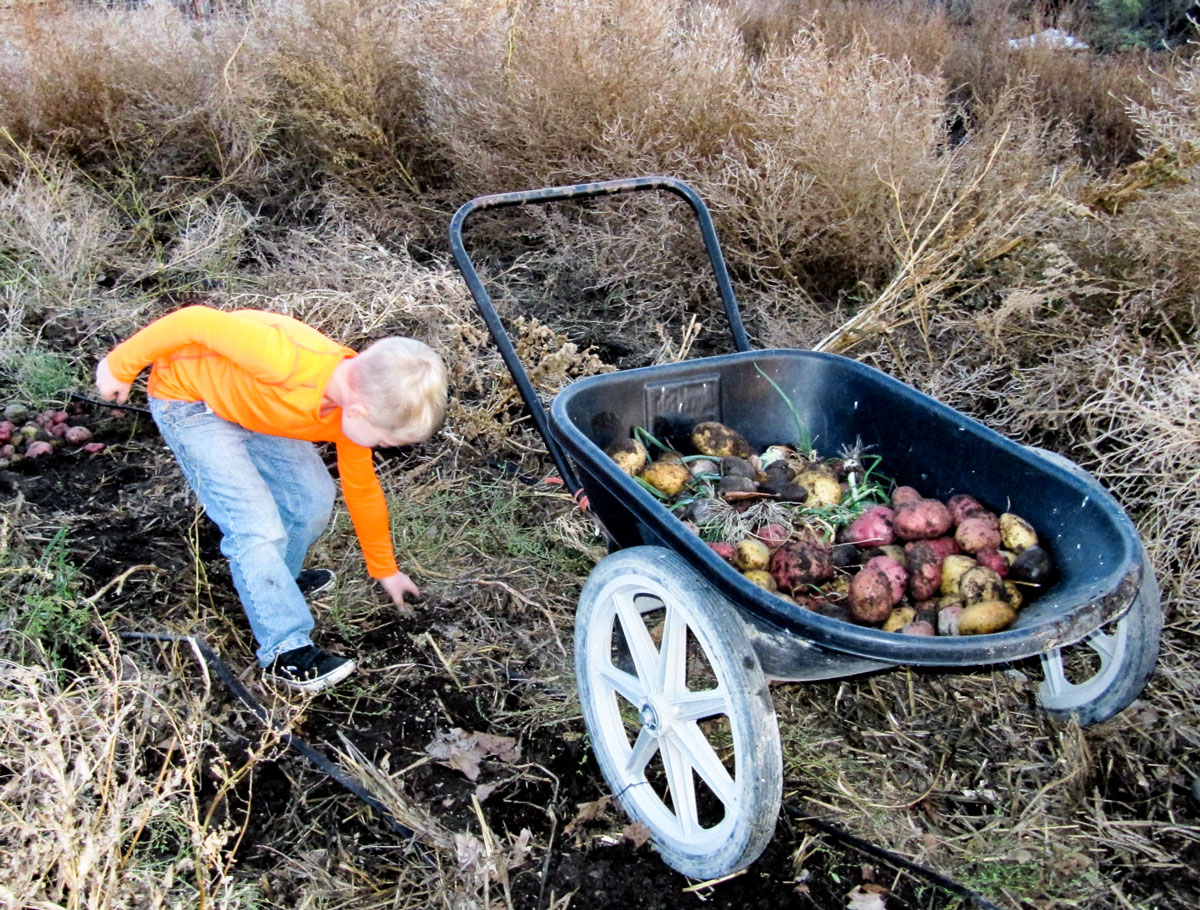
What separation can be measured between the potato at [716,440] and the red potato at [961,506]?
22.3 inches

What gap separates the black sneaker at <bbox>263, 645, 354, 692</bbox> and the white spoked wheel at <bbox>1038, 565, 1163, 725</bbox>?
1.84 metres

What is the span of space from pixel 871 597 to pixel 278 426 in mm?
1459

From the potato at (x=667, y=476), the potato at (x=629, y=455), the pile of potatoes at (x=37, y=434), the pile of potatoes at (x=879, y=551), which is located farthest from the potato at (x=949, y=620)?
the pile of potatoes at (x=37, y=434)

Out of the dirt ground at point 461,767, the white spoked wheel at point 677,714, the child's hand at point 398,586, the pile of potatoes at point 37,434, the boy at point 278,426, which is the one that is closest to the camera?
the white spoked wheel at point 677,714

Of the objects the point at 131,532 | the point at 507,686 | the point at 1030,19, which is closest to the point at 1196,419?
the point at 507,686

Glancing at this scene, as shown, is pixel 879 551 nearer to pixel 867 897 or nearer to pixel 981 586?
pixel 981 586

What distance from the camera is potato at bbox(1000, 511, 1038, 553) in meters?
2.06

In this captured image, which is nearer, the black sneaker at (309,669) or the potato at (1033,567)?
the potato at (1033,567)

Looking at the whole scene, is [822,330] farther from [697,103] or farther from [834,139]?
[697,103]

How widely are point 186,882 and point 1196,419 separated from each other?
112 inches

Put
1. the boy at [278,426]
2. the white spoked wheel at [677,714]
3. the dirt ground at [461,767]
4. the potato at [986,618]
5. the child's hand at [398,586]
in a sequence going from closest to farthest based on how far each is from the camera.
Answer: the white spoked wheel at [677,714]
the potato at [986,618]
the dirt ground at [461,767]
the boy at [278,426]
the child's hand at [398,586]

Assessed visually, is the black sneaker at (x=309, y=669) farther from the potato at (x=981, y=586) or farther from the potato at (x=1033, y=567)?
the potato at (x=1033, y=567)

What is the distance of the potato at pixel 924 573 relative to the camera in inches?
81.9

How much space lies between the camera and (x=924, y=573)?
6.84 feet
